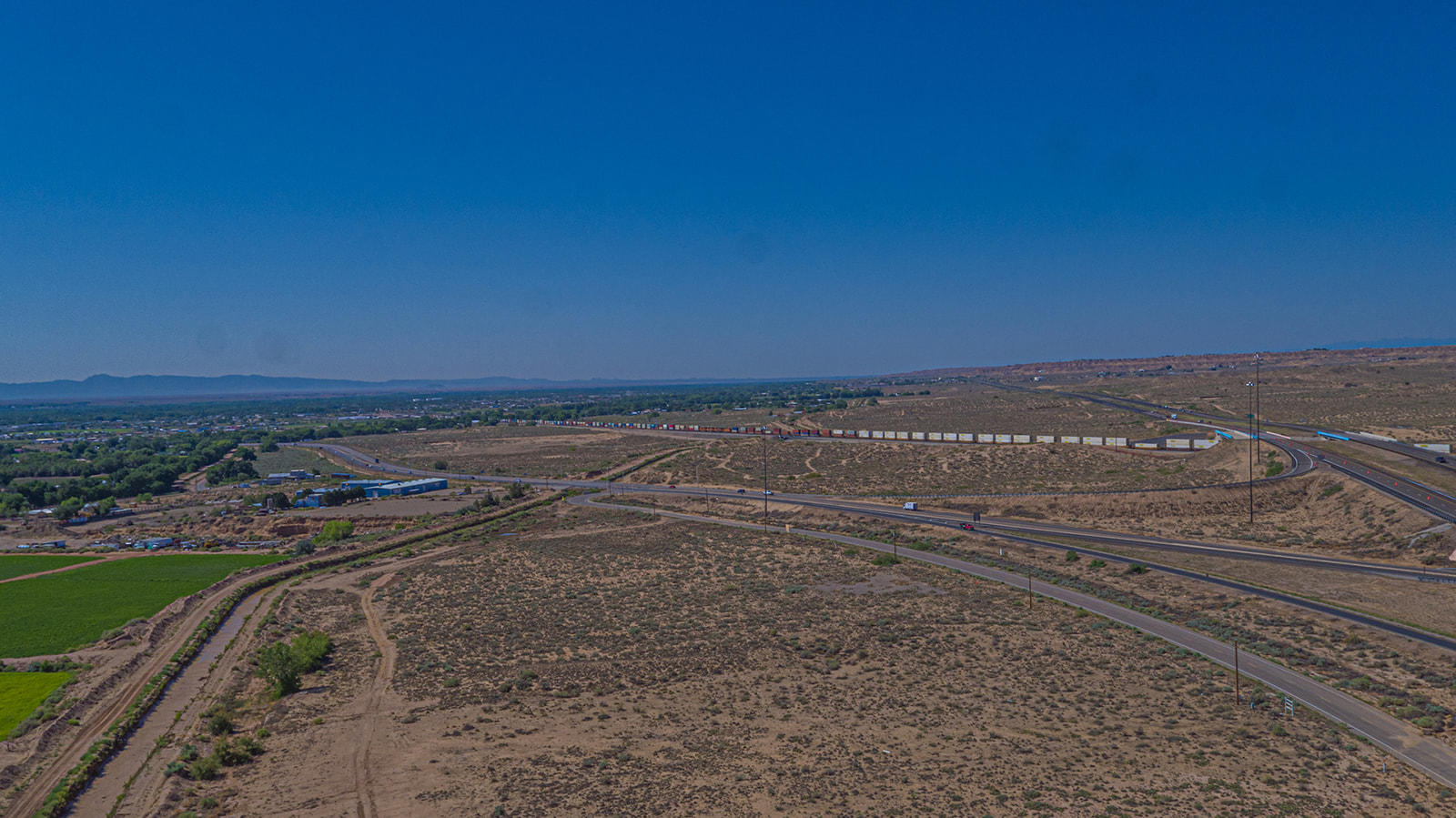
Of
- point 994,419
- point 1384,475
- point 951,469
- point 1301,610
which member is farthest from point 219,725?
point 994,419

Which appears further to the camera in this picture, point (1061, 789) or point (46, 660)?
point (46, 660)

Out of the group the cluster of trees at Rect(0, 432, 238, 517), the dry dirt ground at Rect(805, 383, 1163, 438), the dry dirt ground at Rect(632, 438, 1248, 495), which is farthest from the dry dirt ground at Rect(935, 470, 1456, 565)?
the cluster of trees at Rect(0, 432, 238, 517)

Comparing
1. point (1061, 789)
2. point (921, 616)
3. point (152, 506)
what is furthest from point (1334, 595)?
point (152, 506)

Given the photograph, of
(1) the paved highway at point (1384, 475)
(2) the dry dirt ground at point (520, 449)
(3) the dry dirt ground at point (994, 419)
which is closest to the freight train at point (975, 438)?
(1) the paved highway at point (1384, 475)

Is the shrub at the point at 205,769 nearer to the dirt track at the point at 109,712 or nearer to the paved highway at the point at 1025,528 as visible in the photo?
the dirt track at the point at 109,712

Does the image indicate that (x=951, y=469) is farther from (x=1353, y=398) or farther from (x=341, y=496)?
(x=1353, y=398)

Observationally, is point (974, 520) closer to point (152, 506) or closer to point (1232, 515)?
point (1232, 515)
